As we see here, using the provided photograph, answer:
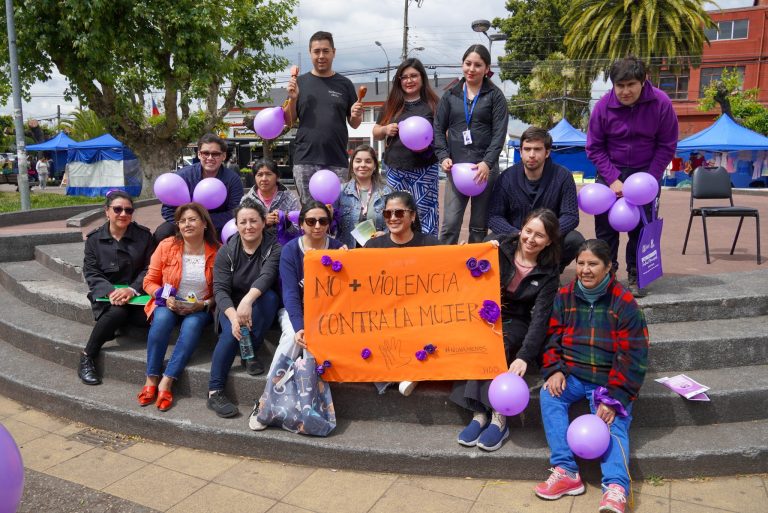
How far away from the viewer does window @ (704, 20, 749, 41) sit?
3834cm

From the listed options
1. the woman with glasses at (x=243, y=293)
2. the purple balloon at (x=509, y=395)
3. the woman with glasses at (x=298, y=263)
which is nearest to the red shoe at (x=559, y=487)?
the purple balloon at (x=509, y=395)

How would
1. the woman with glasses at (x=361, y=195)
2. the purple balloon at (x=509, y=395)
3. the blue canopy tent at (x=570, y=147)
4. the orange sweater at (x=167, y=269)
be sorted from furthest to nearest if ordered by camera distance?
the blue canopy tent at (x=570, y=147)
the woman with glasses at (x=361, y=195)
the orange sweater at (x=167, y=269)
the purple balloon at (x=509, y=395)

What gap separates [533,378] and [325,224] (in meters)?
1.72

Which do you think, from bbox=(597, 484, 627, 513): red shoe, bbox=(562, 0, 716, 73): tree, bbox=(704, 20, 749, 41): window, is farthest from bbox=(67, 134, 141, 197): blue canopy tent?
bbox=(704, 20, 749, 41): window

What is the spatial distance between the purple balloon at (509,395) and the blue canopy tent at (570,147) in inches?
1039

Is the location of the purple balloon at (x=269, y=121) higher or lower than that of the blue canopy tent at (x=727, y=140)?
lower

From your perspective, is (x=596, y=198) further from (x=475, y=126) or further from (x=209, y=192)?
(x=209, y=192)

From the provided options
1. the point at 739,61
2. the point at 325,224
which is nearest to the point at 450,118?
the point at 325,224

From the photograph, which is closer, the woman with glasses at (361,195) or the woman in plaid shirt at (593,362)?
the woman in plaid shirt at (593,362)

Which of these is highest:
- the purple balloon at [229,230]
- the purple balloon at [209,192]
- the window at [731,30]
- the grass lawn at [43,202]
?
the window at [731,30]

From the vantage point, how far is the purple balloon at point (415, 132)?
4582 millimetres

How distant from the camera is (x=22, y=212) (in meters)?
11.7

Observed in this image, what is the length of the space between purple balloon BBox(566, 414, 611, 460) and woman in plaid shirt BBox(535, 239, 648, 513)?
0.34ft

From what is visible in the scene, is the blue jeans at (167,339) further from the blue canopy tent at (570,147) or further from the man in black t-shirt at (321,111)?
the blue canopy tent at (570,147)
